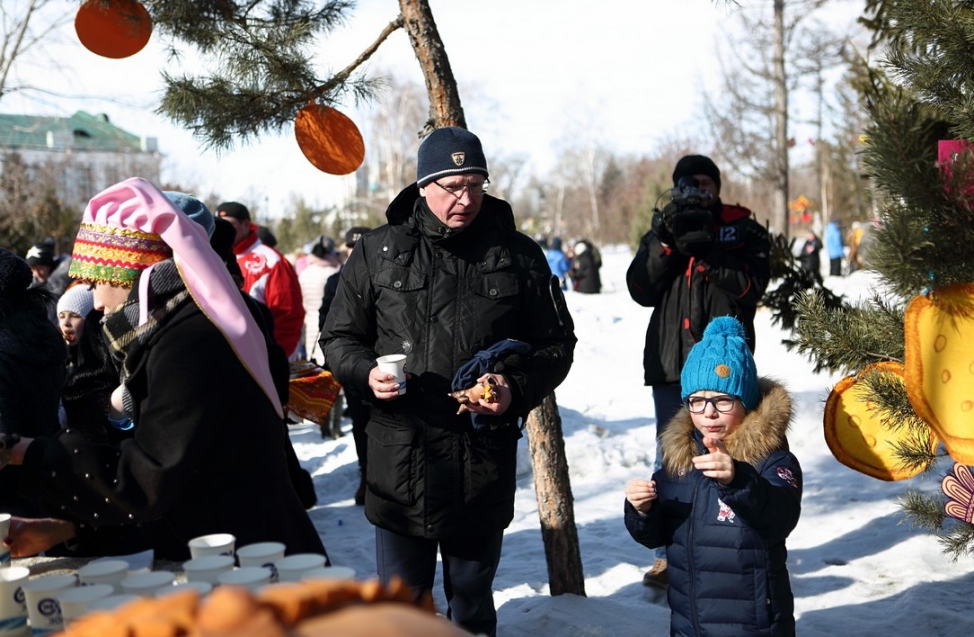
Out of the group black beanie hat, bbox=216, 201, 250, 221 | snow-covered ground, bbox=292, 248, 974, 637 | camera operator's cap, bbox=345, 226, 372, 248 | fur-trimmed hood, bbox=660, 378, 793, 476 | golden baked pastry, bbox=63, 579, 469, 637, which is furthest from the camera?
camera operator's cap, bbox=345, 226, 372, 248

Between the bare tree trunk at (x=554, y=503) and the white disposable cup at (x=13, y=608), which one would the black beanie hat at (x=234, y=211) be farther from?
the white disposable cup at (x=13, y=608)

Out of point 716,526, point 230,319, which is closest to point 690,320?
point 716,526

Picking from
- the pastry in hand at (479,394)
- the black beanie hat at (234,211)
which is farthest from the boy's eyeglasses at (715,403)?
the black beanie hat at (234,211)

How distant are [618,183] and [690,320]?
212 ft

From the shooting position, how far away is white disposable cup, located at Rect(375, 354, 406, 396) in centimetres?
291

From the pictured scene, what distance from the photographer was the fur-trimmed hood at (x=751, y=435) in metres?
3.02

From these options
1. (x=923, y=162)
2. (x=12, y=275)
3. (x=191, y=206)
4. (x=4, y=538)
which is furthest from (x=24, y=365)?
(x=923, y=162)

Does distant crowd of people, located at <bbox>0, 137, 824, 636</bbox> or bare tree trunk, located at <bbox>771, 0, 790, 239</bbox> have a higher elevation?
bare tree trunk, located at <bbox>771, 0, 790, 239</bbox>

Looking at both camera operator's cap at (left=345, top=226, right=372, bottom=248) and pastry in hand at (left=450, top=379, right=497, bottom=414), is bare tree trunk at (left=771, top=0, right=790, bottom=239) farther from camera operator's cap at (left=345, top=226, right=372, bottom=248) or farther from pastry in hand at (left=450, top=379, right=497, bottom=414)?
pastry in hand at (left=450, top=379, right=497, bottom=414)

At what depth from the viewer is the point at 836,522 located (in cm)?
588

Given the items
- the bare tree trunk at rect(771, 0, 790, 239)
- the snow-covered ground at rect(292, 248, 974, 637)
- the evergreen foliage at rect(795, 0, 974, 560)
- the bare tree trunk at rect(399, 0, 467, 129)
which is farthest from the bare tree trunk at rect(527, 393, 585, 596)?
the bare tree trunk at rect(771, 0, 790, 239)

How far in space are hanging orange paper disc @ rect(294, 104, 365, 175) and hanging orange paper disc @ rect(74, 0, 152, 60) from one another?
889mm

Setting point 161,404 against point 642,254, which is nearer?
point 161,404

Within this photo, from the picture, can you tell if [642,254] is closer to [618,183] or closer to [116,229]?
[116,229]
